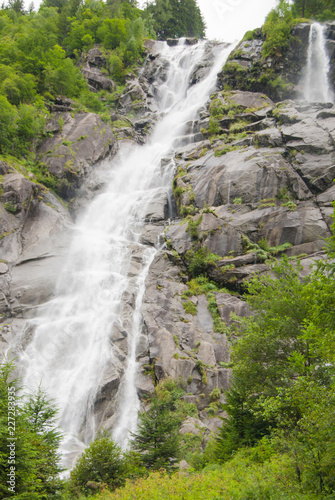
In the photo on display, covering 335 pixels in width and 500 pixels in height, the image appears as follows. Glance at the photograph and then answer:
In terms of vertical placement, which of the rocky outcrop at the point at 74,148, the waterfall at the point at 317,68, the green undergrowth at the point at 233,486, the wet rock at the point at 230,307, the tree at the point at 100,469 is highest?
the waterfall at the point at 317,68

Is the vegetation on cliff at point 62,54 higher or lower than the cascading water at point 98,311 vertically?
higher

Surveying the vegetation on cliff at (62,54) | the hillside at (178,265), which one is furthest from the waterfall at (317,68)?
the vegetation on cliff at (62,54)

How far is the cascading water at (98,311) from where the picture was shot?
1719 centimetres

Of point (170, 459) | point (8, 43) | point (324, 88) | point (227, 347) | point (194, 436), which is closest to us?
point (170, 459)

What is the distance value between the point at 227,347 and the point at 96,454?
35.9 feet

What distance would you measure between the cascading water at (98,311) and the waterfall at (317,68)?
18.5m

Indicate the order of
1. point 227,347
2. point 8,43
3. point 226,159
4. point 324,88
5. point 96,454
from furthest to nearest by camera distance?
1. point 8,43
2. point 324,88
3. point 226,159
4. point 227,347
5. point 96,454


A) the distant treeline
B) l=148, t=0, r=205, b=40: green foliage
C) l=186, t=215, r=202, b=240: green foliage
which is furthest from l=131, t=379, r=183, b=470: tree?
l=148, t=0, r=205, b=40: green foliage

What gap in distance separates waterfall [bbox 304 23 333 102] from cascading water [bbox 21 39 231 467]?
728 inches

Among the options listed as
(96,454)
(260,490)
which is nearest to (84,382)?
(96,454)

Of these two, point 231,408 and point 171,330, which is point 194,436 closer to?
point 231,408

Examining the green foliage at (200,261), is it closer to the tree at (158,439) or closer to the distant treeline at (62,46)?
the tree at (158,439)

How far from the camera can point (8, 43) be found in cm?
4156

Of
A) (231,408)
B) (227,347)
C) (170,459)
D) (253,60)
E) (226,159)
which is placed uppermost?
(253,60)
